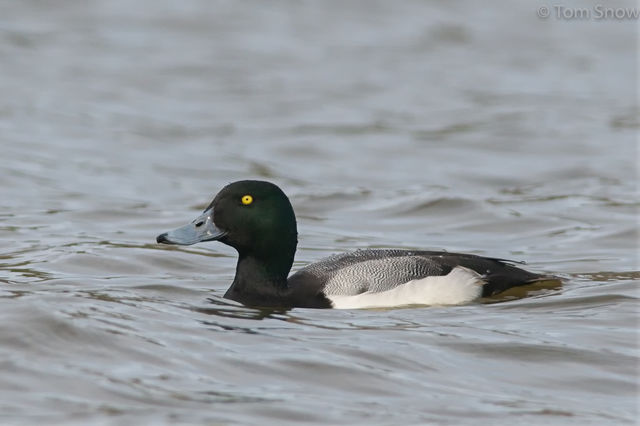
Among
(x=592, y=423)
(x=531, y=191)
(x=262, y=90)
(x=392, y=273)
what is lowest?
Answer: (x=592, y=423)

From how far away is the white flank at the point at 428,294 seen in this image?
903 centimetres

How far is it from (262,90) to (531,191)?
756cm

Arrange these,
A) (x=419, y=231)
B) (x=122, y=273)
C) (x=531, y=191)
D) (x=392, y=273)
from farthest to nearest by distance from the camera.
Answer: (x=531, y=191)
(x=419, y=231)
(x=122, y=273)
(x=392, y=273)

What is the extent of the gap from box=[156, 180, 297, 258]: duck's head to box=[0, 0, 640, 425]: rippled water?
1.57 feet

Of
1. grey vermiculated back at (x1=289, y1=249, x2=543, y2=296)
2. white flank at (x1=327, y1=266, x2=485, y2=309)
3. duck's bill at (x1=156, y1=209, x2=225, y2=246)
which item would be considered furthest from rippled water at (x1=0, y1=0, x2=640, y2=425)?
duck's bill at (x1=156, y1=209, x2=225, y2=246)

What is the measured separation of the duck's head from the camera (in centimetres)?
927

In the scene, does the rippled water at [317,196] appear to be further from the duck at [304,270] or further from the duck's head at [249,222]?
the duck's head at [249,222]

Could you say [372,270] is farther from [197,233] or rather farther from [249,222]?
[197,233]

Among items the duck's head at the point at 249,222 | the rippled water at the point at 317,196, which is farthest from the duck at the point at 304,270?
the rippled water at the point at 317,196

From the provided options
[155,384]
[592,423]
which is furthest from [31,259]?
[592,423]

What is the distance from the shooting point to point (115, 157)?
17.2m

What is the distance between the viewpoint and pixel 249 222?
9.27m

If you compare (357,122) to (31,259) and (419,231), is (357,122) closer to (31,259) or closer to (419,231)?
(419,231)

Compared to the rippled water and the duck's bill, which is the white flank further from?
the duck's bill
